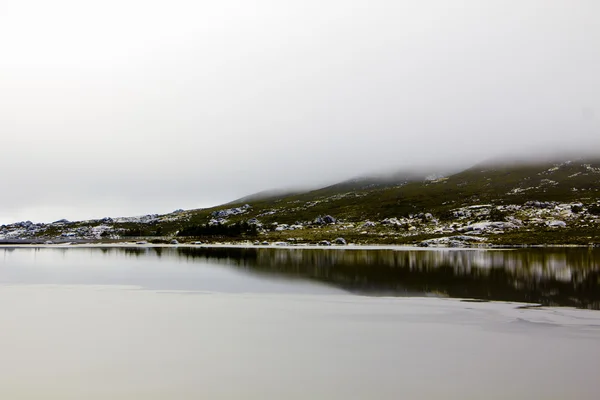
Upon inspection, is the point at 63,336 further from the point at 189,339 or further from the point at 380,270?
the point at 380,270

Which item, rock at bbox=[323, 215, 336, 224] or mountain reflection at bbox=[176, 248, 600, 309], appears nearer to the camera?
mountain reflection at bbox=[176, 248, 600, 309]

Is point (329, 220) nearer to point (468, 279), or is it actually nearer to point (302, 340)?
point (468, 279)

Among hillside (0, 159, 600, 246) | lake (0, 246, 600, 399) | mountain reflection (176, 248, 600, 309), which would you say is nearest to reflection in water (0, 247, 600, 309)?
mountain reflection (176, 248, 600, 309)

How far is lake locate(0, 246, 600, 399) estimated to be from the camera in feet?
39.0

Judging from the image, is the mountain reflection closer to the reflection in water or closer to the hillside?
the reflection in water

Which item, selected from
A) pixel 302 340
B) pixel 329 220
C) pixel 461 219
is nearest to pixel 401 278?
pixel 302 340

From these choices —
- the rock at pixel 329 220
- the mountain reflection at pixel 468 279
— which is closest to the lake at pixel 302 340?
the mountain reflection at pixel 468 279

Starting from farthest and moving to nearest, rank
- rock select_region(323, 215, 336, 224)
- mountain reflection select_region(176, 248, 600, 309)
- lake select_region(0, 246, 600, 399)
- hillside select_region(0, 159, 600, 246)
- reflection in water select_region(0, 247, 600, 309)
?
1. rock select_region(323, 215, 336, 224)
2. hillside select_region(0, 159, 600, 246)
3. reflection in water select_region(0, 247, 600, 309)
4. mountain reflection select_region(176, 248, 600, 309)
5. lake select_region(0, 246, 600, 399)

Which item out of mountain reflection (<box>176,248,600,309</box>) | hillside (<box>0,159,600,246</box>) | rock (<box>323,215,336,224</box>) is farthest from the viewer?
rock (<box>323,215,336,224</box>)

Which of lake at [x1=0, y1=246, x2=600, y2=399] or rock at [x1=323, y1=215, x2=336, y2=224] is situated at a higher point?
rock at [x1=323, y1=215, x2=336, y2=224]

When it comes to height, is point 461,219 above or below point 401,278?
above

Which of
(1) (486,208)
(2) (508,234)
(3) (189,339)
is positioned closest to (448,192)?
(1) (486,208)

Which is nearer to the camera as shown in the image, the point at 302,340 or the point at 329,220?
the point at 302,340

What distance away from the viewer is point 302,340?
54.9 ft
